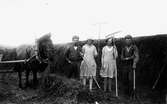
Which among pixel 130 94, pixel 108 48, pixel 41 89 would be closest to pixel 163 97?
pixel 130 94

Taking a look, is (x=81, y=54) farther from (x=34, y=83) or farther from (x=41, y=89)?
(x=34, y=83)

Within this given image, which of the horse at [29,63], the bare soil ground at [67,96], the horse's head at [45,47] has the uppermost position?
the horse's head at [45,47]

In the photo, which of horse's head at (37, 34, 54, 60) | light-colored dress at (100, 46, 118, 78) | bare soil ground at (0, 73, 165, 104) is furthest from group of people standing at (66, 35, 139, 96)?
horse's head at (37, 34, 54, 60)

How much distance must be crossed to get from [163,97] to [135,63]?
1536mm

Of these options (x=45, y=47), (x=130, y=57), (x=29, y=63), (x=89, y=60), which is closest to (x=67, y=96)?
(x=89, y=60)

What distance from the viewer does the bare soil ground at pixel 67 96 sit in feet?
28.1

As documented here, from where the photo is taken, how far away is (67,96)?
8.72 meters

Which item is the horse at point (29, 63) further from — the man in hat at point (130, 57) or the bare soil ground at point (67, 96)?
the man in hat at point (130, 57)

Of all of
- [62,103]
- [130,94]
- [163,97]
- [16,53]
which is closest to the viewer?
[62,103]

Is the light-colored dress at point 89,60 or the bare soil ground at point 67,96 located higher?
the light-colored dress at point 89,60

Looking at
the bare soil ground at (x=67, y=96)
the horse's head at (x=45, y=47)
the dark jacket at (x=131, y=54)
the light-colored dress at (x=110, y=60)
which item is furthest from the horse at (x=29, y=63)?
the dark jacket at (x=131, y=54)

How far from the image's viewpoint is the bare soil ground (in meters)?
8.55

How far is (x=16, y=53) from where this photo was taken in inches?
531

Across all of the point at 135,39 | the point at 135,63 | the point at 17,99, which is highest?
the point at 135,39
